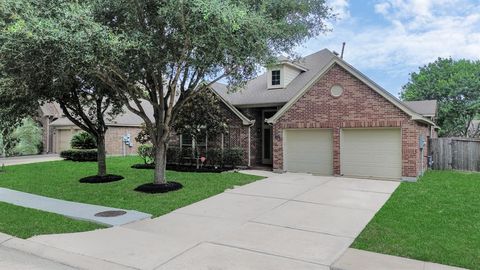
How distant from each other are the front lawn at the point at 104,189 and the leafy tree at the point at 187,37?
1.56 meters

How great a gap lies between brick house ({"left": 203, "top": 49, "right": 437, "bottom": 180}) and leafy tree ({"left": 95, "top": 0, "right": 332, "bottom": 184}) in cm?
280

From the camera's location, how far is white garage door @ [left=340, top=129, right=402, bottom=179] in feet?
45.6

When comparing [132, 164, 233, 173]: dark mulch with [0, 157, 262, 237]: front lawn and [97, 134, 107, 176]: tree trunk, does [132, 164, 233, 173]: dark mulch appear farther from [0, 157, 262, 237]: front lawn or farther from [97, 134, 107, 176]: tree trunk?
[97, 134, 107, 176]: tree trunk

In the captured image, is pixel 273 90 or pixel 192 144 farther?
pixel 273 90

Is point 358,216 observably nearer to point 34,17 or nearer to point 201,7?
point 201,7

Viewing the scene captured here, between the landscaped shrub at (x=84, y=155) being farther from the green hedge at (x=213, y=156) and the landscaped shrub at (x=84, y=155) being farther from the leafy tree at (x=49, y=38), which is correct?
the leafy tree at (x=49, y=38)

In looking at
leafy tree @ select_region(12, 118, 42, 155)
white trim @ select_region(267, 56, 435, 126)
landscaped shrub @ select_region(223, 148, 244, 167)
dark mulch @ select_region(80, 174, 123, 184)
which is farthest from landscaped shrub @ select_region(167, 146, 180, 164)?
leafy tree @ select_region(12, 118, 42, 155)

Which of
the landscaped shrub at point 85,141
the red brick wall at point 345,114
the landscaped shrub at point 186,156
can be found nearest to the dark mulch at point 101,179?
the landscaped shrub at point 186,156

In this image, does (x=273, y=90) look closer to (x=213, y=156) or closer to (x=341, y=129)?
(x=213, y=156)

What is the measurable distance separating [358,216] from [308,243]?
7.77 ft

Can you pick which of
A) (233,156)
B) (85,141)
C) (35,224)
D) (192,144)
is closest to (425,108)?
(233,156)

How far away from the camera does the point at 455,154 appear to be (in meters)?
17.7

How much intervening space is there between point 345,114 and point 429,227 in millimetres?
7973

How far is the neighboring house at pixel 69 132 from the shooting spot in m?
26.9
